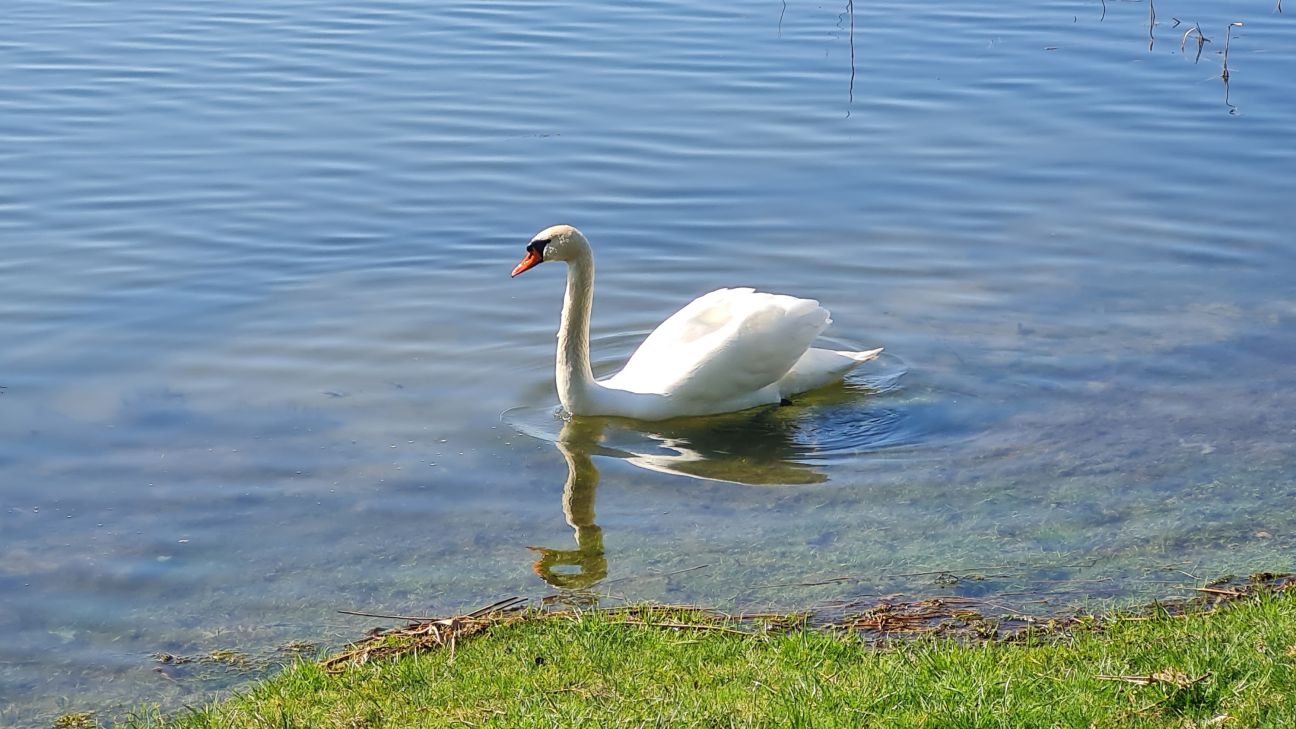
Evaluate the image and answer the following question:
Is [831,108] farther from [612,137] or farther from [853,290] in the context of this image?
[853,290]

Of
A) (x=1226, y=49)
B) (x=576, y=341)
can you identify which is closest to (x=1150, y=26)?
(x=1226, y=49)

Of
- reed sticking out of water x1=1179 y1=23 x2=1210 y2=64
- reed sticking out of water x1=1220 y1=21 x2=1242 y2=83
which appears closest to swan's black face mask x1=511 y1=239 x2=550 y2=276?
reed sticking out of water x1=1220 y1=21 x2=1242 y2=83

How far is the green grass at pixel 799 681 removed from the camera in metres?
4.64

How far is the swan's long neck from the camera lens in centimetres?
873

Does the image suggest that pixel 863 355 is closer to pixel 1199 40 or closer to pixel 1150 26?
pixel 1199 40

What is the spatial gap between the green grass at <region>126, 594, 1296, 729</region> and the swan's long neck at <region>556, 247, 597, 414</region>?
2.98 m

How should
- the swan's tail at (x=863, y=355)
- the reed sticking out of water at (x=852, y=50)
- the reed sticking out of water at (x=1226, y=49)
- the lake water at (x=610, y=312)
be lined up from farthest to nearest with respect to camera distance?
the reed sticking out of water at (x=1226, y=49) → the reed sticking out of water at (x=852, y=50) → the swan's tail at (x=863, y=355) → the lake water at (x=610, y=312)

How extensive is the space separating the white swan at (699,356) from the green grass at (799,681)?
300 cm

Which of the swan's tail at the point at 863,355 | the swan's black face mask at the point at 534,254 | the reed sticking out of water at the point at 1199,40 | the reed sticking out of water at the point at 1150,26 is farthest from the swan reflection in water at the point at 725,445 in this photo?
the reed sticking out of water at the point at 1150,26

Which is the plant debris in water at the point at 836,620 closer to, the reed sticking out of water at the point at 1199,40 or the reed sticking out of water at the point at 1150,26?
the reed sticking out of water at the point at 1199,40

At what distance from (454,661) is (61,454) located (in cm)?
372

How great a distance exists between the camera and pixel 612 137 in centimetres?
1416

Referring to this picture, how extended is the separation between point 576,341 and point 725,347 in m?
0.82

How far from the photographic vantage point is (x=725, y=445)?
28.0 feet
